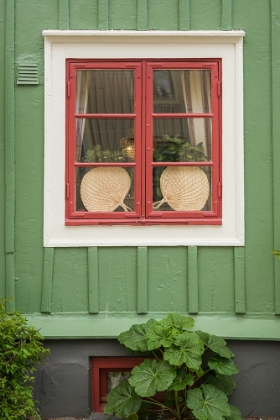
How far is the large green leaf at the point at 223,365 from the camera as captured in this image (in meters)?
4.69

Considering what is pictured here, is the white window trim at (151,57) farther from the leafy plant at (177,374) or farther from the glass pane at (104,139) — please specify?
the leafy plant at (177,374)

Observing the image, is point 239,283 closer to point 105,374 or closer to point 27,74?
point 105,374

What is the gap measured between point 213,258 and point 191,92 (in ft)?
4.95

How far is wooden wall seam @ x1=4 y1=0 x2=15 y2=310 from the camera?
16.6ft

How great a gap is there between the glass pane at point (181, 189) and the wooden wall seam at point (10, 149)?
1.27 metres

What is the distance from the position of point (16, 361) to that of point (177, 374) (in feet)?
4.23

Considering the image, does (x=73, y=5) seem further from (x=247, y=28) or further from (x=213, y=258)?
(x=213, y=258)

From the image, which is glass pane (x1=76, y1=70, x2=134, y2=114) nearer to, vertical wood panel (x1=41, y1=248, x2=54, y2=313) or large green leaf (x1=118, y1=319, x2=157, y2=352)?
vertical wood panel (x1=41, y1=248, x2=54, y2=313)

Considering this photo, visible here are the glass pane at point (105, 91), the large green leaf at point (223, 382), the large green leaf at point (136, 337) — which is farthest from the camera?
the glass pane at point (105, 91)

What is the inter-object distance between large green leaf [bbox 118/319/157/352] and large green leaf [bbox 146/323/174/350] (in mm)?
105

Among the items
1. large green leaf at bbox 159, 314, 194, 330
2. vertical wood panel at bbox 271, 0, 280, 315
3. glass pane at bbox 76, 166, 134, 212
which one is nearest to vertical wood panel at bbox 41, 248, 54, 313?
glass pane at bbox 76, 166, 134, 212

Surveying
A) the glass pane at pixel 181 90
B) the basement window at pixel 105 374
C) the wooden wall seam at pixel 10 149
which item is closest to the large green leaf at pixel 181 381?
the basement window at pixel 105 374

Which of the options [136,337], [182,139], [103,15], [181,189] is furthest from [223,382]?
[103,15]

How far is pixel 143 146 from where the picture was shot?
5.18 meters
